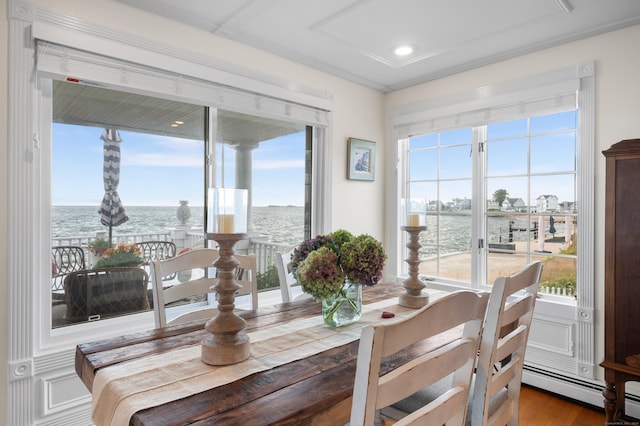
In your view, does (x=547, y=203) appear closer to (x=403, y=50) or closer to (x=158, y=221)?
(x=403, y=50)

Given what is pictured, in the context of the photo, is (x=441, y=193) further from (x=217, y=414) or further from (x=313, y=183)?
(x=217, y=414)

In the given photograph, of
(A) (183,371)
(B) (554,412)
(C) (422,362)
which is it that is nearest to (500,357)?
(C) (422,362)

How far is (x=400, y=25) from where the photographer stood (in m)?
2.43

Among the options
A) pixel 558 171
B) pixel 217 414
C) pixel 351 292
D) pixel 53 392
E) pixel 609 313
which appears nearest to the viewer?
pixel 217 414

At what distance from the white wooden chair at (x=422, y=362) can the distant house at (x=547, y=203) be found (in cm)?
218

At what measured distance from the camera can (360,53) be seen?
2.88 m

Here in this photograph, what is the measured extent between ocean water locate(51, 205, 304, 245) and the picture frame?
0.62 metres

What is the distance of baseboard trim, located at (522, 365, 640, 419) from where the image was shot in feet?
7.75

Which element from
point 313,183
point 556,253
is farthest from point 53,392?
point 556,253

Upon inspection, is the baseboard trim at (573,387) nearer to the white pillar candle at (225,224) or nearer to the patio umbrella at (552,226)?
the patio umbrella at (552,226)

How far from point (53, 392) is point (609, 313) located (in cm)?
311

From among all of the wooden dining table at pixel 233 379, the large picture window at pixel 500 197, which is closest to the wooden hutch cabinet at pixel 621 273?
the large picture window at pixel 500 197

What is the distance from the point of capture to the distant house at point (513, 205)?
296cm

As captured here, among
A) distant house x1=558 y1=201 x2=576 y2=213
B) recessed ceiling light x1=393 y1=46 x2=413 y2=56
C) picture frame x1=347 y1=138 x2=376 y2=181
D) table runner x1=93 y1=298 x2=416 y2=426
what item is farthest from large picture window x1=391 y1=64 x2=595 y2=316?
table runner x1=93 y1=298 x2=416 y2=426
